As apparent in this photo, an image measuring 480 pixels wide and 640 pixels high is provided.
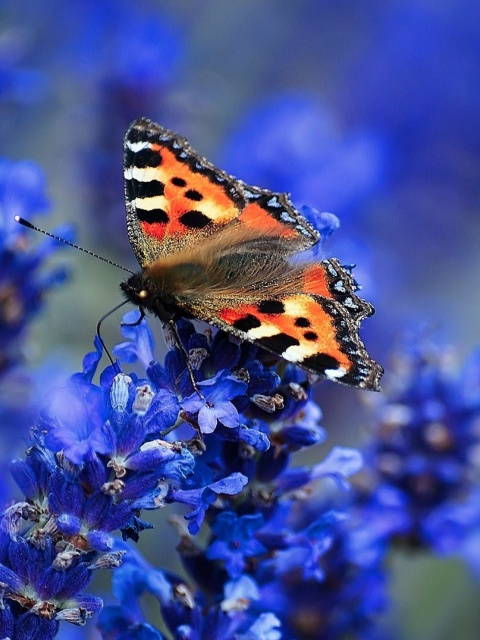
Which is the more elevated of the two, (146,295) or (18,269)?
(18,269)

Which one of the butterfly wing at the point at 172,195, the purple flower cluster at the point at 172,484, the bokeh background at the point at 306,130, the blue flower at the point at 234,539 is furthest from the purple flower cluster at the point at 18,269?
the blue flower at the point at 234,539

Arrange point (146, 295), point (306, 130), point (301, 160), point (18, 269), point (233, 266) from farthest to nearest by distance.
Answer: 1. point (306, 130)
2. point (301, 160)
3. point (18, 269)
4. point (233, 266)
5. point (146, 295)

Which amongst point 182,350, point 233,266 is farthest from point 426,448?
point 182,350

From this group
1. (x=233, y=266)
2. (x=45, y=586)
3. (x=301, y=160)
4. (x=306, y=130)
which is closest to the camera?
(x=45, y=586)

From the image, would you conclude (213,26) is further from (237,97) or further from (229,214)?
(229,214)

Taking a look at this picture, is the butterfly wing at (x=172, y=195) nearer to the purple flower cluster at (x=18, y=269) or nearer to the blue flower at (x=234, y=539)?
the purple flower cluster at (x=18, y=269)

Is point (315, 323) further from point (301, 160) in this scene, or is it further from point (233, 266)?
point (301, 160)

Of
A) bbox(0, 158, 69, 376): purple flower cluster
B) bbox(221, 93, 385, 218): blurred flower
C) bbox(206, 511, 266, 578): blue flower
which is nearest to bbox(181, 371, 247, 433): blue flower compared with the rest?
bbox(206, 511, 266, 578): blue flower

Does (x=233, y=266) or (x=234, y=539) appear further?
(x=233, y=266)
